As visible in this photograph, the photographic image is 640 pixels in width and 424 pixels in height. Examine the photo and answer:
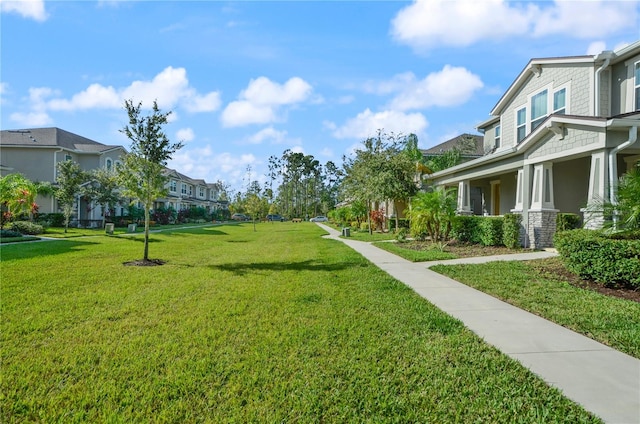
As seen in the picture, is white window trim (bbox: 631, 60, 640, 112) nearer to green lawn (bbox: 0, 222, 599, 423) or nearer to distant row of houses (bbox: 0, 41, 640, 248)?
distant row of houses (bbox: 0, 41, 640, 248)

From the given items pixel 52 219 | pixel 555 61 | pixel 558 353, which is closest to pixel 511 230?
pixel 555 61

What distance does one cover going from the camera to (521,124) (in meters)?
16.8

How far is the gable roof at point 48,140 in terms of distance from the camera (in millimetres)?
30172

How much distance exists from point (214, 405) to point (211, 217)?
53.4m

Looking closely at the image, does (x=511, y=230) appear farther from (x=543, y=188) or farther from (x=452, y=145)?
(x=452, y=145)

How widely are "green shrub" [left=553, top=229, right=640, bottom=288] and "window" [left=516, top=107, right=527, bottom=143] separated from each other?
946cm

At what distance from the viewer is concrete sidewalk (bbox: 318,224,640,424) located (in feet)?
10.2

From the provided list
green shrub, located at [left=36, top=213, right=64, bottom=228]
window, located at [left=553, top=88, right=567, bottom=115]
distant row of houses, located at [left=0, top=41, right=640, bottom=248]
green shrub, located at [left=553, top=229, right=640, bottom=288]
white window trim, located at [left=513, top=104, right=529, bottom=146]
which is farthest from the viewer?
green shrub, located at [left=36, top=213, right=64, bottom=228]

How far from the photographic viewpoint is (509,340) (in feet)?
14.9

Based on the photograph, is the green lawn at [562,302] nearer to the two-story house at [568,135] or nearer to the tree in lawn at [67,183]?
the two-story house at [568,135]

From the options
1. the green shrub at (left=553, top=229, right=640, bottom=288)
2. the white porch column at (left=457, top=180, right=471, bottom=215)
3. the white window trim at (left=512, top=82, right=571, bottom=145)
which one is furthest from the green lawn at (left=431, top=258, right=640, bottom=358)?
the white porch column at (left=457, top=180, right=471, bottom=215)

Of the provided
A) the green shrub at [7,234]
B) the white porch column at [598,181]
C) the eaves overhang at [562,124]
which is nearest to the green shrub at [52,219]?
the green shrub at [7,234]

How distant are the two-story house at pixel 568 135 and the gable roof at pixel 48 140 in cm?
3198

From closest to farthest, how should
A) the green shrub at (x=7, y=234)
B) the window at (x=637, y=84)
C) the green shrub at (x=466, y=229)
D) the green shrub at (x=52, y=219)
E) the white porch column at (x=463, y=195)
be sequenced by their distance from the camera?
the window at (x=637, y=84)
the green shrub at (x=466, y=229)
the green shrub at (x=7, y=234)
the white porch column at (x=463, y=195)
the green shrub at (x=52, y=219)
